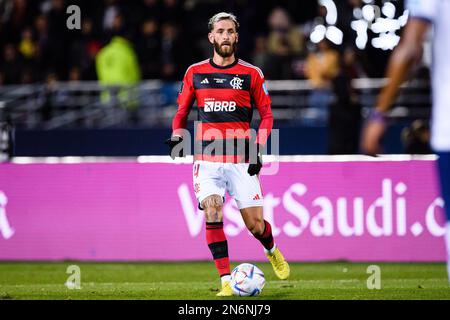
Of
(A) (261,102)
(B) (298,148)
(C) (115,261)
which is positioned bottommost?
(C) (115,261)

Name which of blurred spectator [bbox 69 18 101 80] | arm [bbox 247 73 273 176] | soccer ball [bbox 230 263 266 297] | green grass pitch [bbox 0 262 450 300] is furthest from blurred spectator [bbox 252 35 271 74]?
soccer ball [bbox 230 263 266 297]

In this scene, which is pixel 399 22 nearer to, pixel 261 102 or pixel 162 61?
pixel 162 61

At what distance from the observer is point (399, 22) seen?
49.8 feet

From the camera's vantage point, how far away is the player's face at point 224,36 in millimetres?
9273

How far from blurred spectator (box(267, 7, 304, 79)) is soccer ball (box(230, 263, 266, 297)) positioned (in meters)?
8.50

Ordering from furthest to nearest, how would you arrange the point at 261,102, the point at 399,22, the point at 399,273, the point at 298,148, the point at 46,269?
1. the point at 298,148
2. the point at 399,22
3. the point at 46,269
4. the point at 399,273
5. the point at 261,102

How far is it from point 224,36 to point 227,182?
1334 mm

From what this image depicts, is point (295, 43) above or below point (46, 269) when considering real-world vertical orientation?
above

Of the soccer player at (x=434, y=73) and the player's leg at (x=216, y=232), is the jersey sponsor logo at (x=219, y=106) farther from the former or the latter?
the soccer player at (x=434, y=73)

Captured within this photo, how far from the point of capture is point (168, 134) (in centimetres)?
1691

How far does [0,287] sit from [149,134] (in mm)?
6942

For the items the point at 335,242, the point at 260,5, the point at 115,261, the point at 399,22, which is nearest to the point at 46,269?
the point at 115,261

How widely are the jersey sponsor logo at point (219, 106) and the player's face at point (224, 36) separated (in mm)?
446
